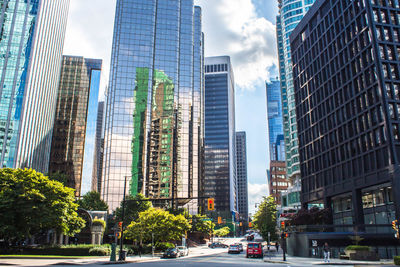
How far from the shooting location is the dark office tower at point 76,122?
520 feet

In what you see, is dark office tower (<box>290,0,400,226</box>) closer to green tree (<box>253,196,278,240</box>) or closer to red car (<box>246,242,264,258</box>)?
green tree (<box>253,196,278,240</box>)

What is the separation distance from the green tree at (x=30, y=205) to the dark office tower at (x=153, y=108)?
7036cm

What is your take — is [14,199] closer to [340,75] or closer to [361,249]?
[361,249]

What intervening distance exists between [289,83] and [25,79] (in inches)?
3408

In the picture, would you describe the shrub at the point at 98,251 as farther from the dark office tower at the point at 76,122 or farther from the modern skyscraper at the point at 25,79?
the dark office tower at the point at 76,122

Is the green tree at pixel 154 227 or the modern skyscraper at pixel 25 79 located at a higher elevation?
the modern skyscraper at pixel 25 79

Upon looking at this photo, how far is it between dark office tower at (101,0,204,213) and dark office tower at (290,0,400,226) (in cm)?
5529

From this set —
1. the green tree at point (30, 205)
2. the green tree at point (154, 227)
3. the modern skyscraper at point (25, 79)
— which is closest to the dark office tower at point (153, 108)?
the modern skyscraper at point (25, 79)

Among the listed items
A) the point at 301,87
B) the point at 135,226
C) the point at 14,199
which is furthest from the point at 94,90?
the point at 14,199

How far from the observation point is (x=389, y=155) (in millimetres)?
53625

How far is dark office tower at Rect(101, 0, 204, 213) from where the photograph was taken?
119m

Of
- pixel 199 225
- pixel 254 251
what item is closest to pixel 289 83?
pixel 199 225

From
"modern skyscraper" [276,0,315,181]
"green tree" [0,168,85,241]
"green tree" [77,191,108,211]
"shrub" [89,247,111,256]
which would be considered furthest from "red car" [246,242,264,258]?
"modern skyscraper" [276,0,315,181]

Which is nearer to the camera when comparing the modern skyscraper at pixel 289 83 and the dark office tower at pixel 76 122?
the modern skyscraper at pixel 289 83
